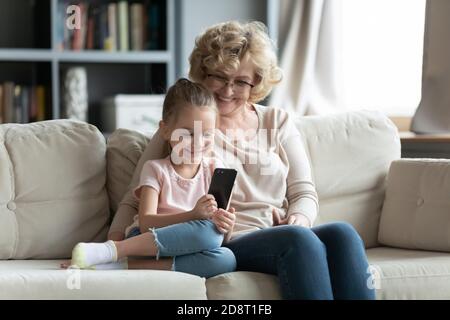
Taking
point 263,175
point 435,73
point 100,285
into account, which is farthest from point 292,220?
point 435,73

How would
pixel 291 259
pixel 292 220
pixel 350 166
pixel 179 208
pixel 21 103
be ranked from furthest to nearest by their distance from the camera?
1. pixel 21 103
2. pixel 350 166
3. pixel 292 220
4. pixel 179 208
5. pixel 291 259

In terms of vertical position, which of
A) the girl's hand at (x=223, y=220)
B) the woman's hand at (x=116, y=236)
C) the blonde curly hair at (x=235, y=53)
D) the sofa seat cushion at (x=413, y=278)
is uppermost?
the blonde curly hair at (x=235, y=53)

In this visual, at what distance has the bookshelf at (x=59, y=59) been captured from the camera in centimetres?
439

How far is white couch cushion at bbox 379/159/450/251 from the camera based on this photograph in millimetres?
2717

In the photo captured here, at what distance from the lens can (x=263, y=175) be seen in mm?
2588

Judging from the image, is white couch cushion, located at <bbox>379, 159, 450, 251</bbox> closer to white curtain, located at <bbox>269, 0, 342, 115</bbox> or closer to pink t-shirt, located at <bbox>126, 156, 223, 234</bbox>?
pink t-shirt, located at <bbox>126, 156, 223, 234</bbox>

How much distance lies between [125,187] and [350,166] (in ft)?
2.54

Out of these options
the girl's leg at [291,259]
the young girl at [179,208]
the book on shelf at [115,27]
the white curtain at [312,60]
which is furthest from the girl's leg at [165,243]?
the book on shelf at [115,27]

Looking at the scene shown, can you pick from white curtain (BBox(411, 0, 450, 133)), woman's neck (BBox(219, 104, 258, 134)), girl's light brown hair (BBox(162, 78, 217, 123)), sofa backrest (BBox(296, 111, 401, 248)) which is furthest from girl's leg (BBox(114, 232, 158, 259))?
white curtain (BBox(411, 0, 450, 133))

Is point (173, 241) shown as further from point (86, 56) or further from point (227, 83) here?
point (86, 56)

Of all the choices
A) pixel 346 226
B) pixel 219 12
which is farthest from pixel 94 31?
pixel 346 226

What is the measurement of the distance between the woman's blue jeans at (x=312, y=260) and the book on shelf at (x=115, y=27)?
2.46 meters

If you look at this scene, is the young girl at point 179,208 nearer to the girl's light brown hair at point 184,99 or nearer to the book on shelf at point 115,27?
the girl's light brown hair at point 184,99

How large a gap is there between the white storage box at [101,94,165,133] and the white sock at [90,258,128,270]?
223cm
